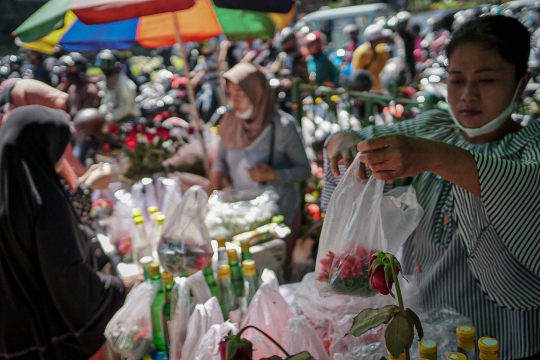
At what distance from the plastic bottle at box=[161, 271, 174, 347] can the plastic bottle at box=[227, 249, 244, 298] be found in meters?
0.26

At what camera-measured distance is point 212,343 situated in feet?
4.36

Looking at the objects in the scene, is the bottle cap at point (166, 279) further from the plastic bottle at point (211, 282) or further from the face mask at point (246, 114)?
the face mask at point (246, 114)

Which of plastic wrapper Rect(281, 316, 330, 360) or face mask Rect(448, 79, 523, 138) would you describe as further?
face mask Rect(448, 79, 523, 138)

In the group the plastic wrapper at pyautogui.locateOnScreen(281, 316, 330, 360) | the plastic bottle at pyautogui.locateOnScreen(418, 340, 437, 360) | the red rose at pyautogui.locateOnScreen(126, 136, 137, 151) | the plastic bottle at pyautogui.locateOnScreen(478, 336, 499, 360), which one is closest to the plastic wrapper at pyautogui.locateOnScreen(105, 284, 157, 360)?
the plastic wrapper at pyautogui.locateOnScreen(281, 316, 330, 360)

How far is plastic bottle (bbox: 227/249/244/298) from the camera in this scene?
1853 mm

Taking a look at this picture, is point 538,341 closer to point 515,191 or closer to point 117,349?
point 515,191

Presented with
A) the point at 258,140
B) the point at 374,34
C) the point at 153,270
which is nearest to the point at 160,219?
the point at 153,270

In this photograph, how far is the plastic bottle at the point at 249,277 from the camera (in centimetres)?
168

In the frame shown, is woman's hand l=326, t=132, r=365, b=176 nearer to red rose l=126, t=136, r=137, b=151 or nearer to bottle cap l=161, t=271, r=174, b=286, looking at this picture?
bottle cap l=161, t=271, r=174, b=286

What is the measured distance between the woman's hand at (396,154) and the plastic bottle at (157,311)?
105 cm

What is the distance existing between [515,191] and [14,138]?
182 centimetres

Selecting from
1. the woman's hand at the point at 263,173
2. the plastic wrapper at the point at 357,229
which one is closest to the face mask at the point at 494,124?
the plastic wrapper at the point at 357,229

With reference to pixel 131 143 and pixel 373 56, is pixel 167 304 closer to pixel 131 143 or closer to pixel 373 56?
pixel 131 143

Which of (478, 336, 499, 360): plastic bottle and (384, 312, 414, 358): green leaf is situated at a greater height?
(384, 312, 414, 358): green leaf
